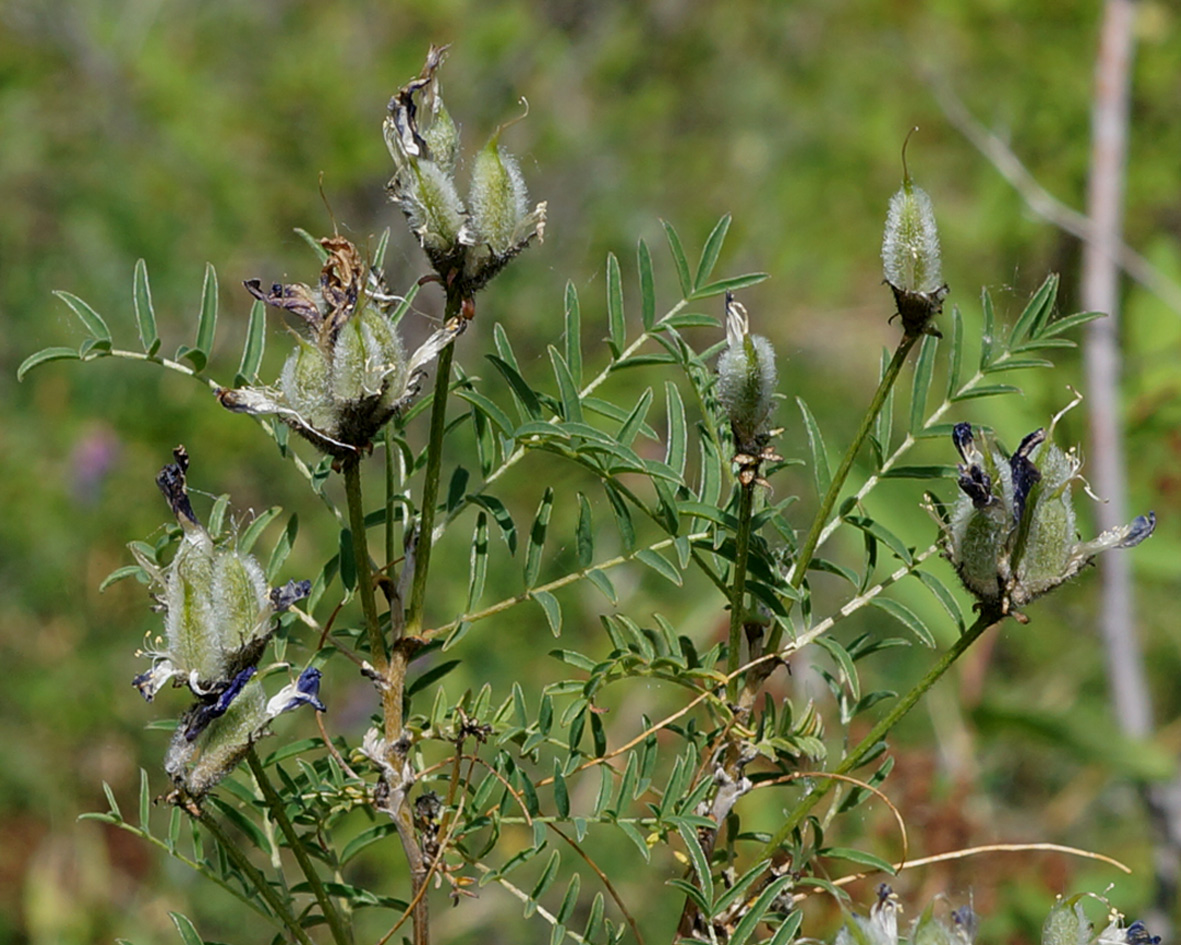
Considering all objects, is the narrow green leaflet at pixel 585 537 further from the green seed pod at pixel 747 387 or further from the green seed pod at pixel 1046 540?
the green seed pod at pixel 1046 540

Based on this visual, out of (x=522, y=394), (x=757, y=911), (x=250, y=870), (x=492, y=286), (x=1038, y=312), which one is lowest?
(x=250, y=870)

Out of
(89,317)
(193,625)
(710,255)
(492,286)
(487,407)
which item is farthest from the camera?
(492,286)

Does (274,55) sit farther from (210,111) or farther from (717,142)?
(717,142)

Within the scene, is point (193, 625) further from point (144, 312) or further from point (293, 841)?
point (144, 312)

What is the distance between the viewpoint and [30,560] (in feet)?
9.78

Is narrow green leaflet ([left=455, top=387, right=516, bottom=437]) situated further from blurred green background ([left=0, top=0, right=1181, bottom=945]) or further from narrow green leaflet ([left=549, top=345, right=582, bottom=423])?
blurred green background ([left=0, top=0, right=1181, bottom=945])

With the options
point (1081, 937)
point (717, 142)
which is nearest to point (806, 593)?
point (1081, 937)

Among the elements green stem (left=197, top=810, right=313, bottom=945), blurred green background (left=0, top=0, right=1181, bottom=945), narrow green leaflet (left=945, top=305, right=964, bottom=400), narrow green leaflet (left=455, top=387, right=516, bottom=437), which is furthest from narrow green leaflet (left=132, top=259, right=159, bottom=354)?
blurred green background (left=0, top=0, right=1181, bottom=945)

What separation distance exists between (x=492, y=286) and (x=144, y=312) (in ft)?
7.72

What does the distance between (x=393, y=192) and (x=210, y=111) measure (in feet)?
9.86

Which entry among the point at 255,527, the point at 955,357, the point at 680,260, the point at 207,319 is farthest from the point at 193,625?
the point at 955,357

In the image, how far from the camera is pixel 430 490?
72 centimetres

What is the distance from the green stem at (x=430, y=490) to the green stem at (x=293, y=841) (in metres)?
0.12

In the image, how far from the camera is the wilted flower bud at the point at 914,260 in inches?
28.8
